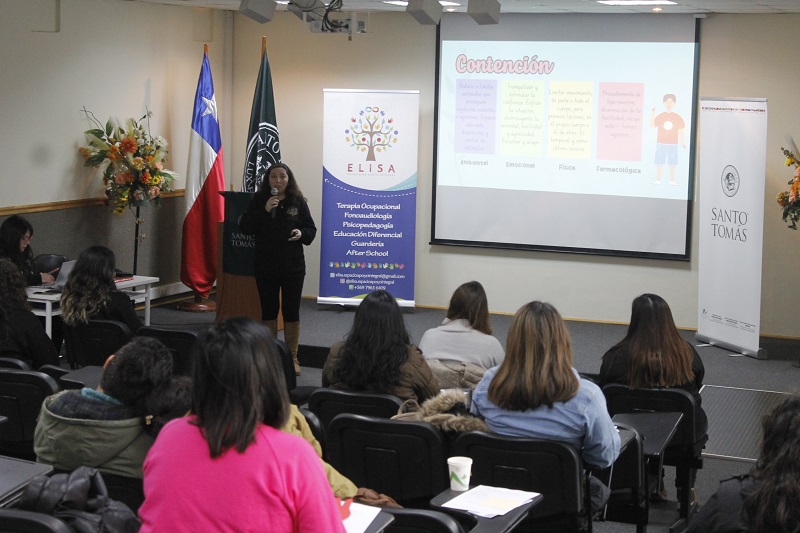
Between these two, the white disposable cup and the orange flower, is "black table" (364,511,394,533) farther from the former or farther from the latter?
the orange flower

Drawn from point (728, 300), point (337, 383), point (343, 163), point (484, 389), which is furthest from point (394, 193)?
point (484, 389)

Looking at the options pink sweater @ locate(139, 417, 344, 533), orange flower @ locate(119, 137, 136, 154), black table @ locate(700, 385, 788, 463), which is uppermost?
orange flower @ locate(119, 137, 136, 154)

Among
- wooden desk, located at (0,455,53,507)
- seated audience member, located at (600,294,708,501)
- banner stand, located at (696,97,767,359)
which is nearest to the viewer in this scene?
wooden desk, located at (0,455,53,507)

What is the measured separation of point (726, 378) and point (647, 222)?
1935mm

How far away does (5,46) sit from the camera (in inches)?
293

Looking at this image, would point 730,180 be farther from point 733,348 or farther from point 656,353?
point 656,353

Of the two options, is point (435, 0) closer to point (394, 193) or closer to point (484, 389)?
point (394, 193)

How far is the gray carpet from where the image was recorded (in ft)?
23.2

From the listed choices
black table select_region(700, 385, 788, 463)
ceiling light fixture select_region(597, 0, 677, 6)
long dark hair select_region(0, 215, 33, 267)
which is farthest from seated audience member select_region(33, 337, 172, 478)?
ceiling light fixture select_region(597, 0, 677, 6)

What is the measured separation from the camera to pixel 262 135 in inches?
356

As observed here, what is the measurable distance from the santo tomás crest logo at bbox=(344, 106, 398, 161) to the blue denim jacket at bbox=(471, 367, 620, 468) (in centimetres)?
602

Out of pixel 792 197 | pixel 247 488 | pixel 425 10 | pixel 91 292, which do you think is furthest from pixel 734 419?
pixel 247 488

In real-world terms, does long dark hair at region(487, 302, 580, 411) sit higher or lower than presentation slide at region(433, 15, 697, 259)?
lower

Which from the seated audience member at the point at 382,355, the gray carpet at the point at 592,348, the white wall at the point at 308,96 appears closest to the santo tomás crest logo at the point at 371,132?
the white wall at the point at 308,96
